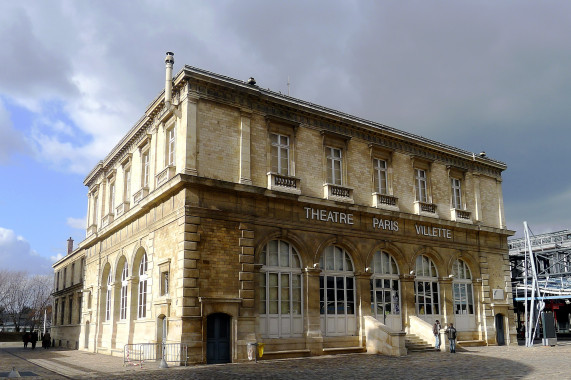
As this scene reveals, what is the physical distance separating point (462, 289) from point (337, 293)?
8.87 metres

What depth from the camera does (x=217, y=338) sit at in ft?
63.4

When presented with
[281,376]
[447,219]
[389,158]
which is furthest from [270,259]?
[447,219]

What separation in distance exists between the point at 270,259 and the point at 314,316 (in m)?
3.03

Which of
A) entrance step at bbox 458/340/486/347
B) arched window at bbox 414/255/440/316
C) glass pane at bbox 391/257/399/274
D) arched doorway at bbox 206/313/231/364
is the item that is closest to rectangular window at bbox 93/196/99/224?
arched doorway at bbox 206/313/231/364

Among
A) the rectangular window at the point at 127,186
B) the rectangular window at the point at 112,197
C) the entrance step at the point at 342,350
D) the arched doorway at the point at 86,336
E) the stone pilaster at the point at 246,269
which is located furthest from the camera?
the arched doorway at the point at 86,336

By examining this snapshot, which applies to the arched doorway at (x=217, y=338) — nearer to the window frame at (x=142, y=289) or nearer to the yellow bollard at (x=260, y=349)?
the yellow bollard at (x=260, y=349)

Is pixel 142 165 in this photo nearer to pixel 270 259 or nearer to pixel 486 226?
pixel 270 259

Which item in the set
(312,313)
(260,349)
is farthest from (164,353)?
(312,313)

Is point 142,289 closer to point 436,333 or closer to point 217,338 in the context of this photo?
point 217,338

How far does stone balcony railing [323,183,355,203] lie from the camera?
77.6ft

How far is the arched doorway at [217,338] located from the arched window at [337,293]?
15.9ft

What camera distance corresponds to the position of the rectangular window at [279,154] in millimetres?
22641

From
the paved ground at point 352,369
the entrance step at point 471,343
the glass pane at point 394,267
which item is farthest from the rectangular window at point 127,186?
the entrance step at point 471,343

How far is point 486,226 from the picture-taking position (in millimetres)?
30000
